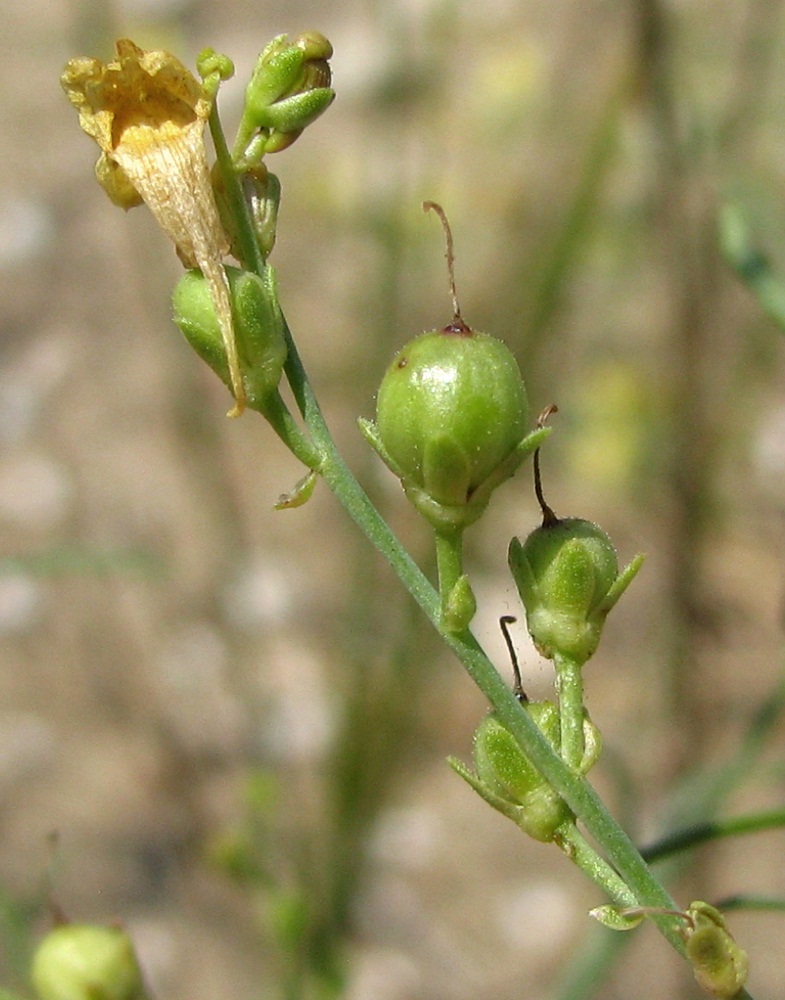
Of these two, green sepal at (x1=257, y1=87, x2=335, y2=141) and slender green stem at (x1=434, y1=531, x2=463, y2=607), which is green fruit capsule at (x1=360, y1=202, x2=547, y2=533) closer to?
slender green stem at (x1=434, y1=531, x2=463, y2=607)

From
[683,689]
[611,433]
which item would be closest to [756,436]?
[611,433]

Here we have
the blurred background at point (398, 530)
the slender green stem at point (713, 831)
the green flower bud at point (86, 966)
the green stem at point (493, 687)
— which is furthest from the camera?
the blurred background at point (398, 530)

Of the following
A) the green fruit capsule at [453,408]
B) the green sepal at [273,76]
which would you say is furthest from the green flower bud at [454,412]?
the green sepal at [273,76]

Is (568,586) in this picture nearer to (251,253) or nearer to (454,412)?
(454,412)

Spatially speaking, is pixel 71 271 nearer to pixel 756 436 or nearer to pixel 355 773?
pixel 756 436

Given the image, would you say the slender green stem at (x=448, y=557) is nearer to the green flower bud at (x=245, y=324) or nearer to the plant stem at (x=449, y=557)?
the plant stem at (x=449, y=557)

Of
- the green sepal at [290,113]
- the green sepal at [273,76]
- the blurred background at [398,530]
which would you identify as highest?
the green sepal at [273,76]
